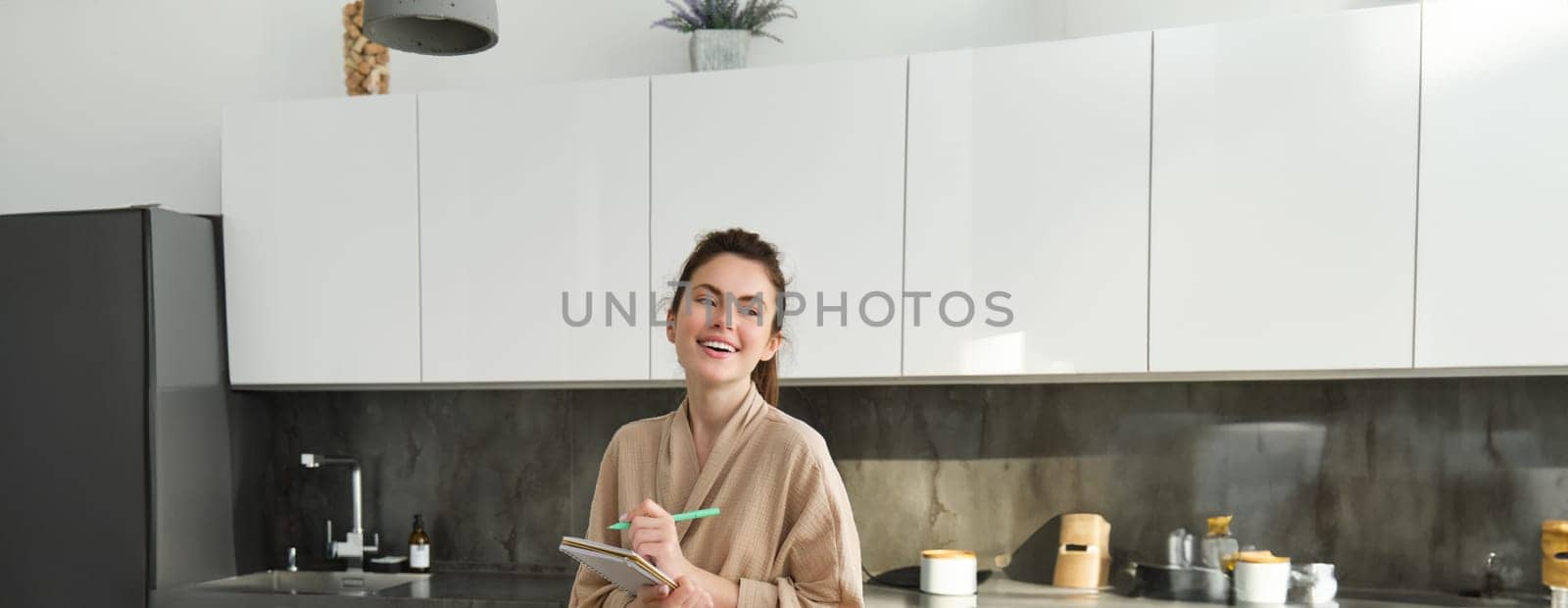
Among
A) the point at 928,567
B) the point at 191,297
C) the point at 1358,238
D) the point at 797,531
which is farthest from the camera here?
the point at 191,297

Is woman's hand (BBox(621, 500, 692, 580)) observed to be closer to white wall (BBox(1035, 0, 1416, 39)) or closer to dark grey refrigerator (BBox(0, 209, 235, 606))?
white wall (BBox(1035, 0, 1416, 39))

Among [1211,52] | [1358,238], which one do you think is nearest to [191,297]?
[1211,52]

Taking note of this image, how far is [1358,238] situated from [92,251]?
3.03 metres

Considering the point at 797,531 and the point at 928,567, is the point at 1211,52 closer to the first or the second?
the point at 928,567

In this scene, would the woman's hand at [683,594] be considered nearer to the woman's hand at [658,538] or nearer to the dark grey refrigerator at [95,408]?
the woman's hand at [658,538]

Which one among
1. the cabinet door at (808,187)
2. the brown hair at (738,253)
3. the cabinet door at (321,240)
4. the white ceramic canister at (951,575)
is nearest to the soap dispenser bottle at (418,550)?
the cabinet door at (321,240)

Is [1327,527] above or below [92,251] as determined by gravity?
below

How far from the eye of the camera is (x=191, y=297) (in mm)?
3207

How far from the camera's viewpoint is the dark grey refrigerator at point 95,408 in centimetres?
309

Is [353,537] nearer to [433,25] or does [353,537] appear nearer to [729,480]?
[433,25]

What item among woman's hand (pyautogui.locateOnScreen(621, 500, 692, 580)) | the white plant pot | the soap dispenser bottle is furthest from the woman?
the soap dispenser bottle

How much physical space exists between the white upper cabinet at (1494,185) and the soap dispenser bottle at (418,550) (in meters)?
2.59

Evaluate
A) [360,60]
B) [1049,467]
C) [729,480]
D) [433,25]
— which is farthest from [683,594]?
[360,60]

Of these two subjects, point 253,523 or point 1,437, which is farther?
point 253,523
